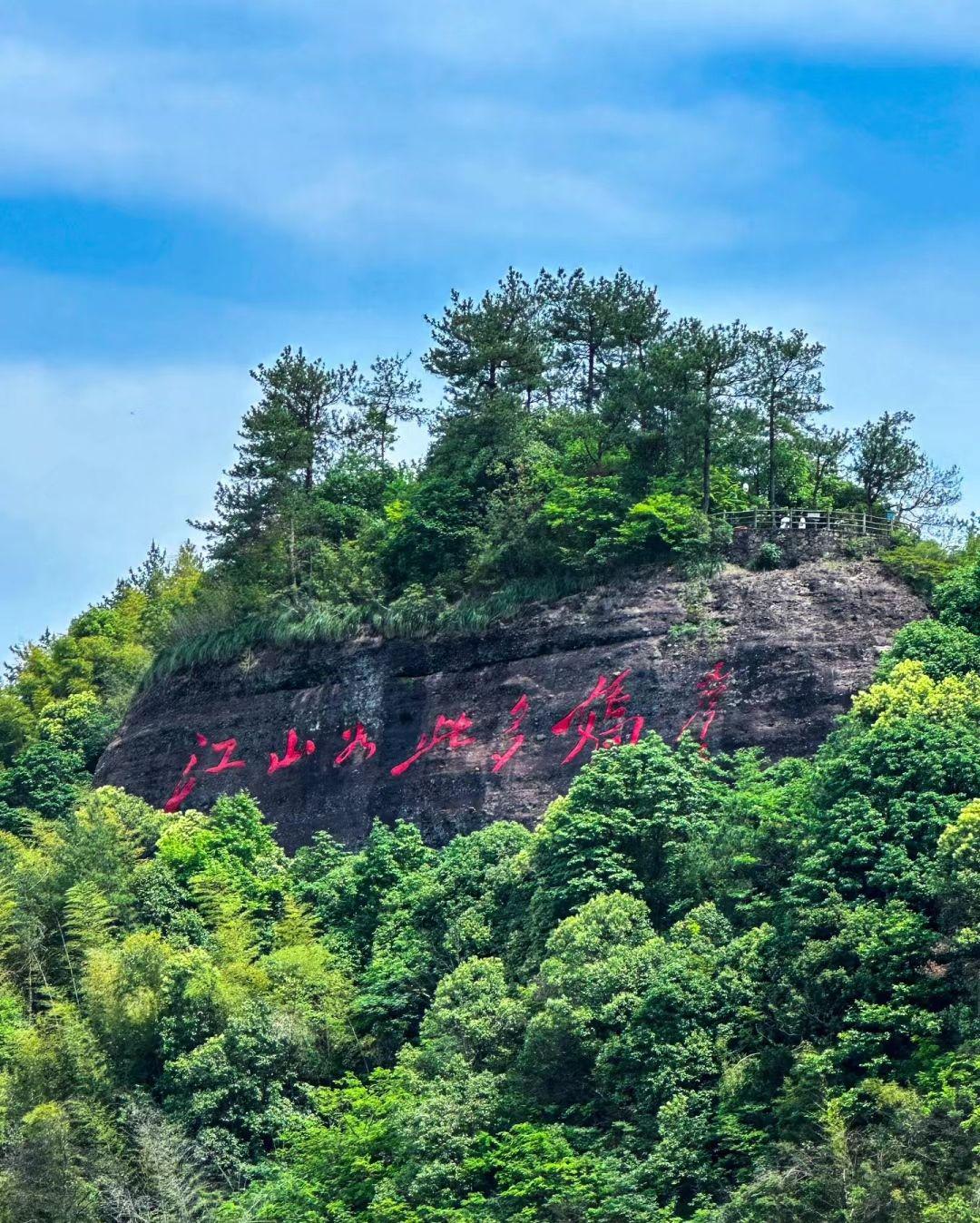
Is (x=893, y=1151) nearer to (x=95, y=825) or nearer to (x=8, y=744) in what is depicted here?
(x=95, y=825)

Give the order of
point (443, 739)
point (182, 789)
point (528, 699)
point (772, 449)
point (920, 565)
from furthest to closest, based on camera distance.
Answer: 1. point (182, 789)
2. point (772, 449)
3. point (443, 739)
4. point (528, 699)
5. point (920, 565)

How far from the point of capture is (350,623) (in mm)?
34062

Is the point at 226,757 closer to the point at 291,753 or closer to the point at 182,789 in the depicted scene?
the point at 182,789

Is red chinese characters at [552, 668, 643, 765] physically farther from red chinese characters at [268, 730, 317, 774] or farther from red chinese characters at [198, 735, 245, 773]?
red chinese characters at [198, 735, 245, 773]

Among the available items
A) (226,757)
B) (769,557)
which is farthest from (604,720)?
(226,757)

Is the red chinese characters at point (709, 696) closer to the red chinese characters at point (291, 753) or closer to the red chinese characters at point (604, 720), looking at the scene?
the red chinese characters at point (604, 720)

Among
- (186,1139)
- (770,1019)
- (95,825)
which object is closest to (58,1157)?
(186,1139)

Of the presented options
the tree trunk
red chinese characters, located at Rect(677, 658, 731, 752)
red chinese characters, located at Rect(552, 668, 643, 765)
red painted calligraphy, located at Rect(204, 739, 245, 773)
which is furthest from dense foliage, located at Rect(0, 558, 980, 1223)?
the tree trunk

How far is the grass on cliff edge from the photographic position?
106ft

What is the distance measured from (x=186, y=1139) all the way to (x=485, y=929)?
461 centimetres

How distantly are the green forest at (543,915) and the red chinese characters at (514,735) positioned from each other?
1761 mm

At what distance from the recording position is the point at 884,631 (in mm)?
29656

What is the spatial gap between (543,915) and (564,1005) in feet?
8.10

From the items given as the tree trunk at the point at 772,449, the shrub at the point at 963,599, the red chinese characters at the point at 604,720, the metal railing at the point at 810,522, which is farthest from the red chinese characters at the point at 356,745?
the shrub at the point at 963,599
